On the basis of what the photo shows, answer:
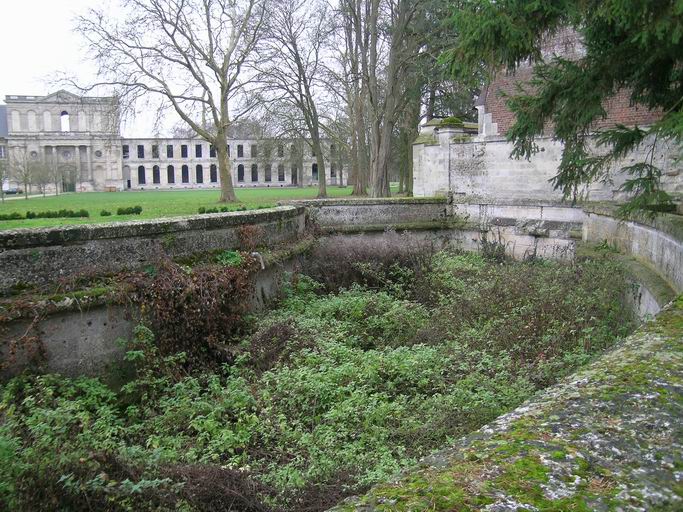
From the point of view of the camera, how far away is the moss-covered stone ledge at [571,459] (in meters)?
1.49

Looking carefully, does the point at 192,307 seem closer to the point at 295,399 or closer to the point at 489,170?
the point at 295,399

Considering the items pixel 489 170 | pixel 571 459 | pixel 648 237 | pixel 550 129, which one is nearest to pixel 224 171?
pixel 489 170

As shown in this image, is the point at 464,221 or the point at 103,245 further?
the point at 464,221

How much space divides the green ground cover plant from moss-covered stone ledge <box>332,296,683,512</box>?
198cm

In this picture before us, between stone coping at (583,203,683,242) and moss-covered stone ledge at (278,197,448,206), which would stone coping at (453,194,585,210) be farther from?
stone coping at (583,203,683,242)

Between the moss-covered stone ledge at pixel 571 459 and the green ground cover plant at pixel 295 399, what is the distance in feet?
6.51

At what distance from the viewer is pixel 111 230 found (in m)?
6.73

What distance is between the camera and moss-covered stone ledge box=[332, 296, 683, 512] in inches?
58.6

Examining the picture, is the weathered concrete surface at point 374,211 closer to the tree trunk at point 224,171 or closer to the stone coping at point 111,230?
the stone coping at point 111,230

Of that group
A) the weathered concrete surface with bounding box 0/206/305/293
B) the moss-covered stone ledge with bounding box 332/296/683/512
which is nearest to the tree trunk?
the weathered concrete surface with bounding box 0/206/305/293

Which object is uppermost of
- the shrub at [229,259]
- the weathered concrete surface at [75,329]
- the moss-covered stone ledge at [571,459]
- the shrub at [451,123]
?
the shrub at [451,123]

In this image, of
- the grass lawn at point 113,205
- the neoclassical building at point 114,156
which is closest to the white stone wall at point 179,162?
the neoclassical building at point 114,156

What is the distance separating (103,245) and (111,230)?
7.8 inches

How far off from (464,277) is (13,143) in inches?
3203
